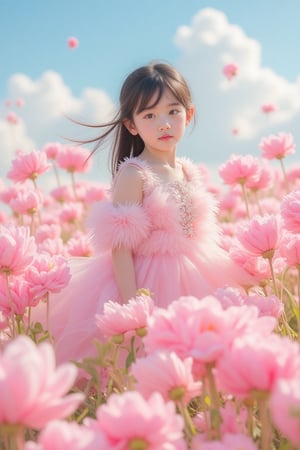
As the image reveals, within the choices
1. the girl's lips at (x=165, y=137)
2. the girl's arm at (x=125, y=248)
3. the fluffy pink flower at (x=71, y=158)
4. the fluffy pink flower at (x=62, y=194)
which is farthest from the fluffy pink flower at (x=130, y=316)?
the fluffy pink flower at (x=62, y=194)

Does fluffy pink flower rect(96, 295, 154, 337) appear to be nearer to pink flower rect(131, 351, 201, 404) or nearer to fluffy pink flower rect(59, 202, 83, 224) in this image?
pink flower rect(131, 351, 201, 404)

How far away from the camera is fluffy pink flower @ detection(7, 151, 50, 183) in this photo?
115 inches

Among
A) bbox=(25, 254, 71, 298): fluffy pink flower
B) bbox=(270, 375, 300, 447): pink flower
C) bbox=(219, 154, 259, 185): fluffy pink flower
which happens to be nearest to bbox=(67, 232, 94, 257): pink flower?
bbox=(219, 154, 259, 185): fluffy pink flower

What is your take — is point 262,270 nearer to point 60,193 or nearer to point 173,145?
point 173,145

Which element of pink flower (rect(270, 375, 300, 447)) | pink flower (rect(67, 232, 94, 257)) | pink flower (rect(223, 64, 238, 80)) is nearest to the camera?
pink flower (rect(270, 375, 300, 447))

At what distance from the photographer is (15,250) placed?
5.01 ft

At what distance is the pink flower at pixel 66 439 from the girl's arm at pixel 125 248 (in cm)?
127

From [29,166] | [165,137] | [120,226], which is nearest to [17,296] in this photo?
[120,226]

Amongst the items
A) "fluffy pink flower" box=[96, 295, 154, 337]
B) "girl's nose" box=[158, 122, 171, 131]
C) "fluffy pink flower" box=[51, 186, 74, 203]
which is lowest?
"fluffy pink flower" box=[96, 295, 154, 337]

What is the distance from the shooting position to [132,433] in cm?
69

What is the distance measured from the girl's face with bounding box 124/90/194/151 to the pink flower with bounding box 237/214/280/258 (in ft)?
1.80

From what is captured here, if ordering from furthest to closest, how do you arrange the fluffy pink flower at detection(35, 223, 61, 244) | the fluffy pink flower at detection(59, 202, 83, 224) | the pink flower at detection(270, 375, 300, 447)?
the fluffy pink flower at detection(59, 202, 83, 224), the fluffy pink flower at detection(35, 223, 61, 244), the pink flower at detection(270, 375, 300, 447)

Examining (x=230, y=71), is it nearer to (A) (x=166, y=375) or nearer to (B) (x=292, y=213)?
(B) (x=292, y=213)

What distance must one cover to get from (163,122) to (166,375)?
1338 millimetres
